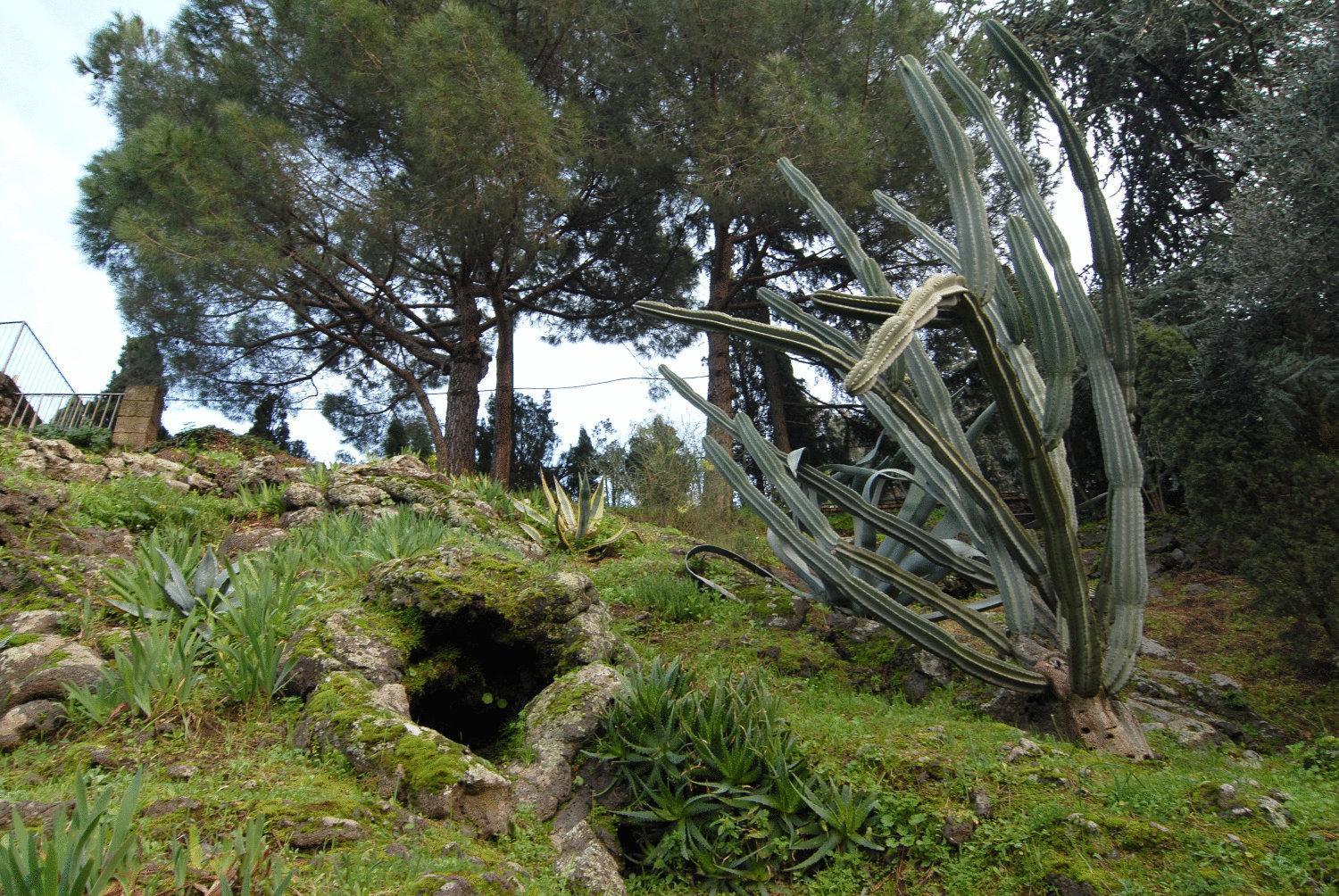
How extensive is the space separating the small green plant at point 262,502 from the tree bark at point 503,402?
407 cm

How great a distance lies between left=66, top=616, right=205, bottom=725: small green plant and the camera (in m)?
3.38

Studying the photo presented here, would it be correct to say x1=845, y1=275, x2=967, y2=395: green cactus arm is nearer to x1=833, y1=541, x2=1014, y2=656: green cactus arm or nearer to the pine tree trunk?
x1=833, y1=541, x2=1014, y2=656: green cactus arm

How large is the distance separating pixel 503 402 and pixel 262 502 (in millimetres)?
5001

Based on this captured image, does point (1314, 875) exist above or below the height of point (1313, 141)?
below

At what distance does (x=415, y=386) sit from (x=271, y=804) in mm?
10140

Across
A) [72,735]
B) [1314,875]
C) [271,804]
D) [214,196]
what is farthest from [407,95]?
[1314,875]

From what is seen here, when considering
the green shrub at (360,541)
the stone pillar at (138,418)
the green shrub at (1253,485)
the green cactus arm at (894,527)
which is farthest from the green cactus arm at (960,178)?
the stone pillar at (138,418)

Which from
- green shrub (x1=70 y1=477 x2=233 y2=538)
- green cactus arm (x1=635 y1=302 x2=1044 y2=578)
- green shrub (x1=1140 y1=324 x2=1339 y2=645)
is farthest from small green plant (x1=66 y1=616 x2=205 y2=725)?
green shrub (x1=1140 y1=324 x2=1339 y2=645)

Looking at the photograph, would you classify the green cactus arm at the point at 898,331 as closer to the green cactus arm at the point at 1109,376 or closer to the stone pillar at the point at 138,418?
the green cactus arm at the point at 1109,376

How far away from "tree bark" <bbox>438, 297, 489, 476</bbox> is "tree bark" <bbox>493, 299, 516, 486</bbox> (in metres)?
0.28

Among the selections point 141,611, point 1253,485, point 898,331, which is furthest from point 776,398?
point 898,331

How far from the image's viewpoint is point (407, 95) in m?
10.1

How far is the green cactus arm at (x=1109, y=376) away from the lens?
152 inches

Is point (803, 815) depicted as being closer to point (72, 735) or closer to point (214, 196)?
point (72, 735)
